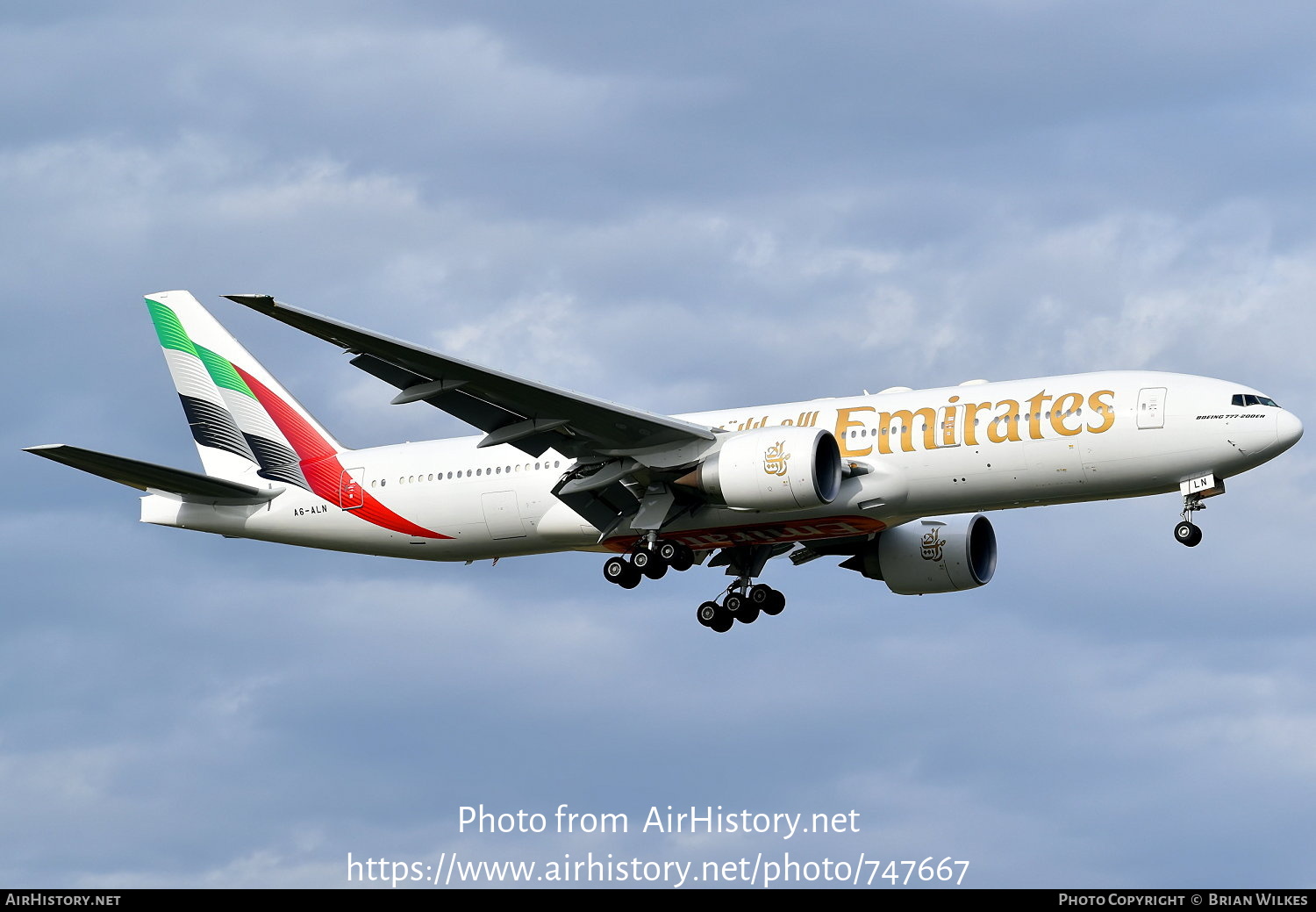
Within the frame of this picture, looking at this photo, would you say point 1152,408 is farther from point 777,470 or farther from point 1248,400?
point 777,470

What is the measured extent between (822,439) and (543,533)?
765 centimetres

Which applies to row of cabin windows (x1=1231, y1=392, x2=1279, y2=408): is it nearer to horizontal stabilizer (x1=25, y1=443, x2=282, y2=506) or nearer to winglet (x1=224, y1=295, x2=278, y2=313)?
winglet (x1=224, y1=295, x2=278, y2=313)

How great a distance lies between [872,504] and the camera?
129 ft

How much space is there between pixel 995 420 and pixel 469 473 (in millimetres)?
12640

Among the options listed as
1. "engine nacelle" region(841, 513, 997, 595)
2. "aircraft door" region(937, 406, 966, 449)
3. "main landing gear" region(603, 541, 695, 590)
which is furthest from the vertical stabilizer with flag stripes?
"aircraft door" region(937, 406, 966, 449)

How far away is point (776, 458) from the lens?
126ft

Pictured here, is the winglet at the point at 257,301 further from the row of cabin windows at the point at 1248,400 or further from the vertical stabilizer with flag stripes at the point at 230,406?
the row of cabin windows at the point at 1248,400

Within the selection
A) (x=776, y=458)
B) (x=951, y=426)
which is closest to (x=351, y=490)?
(x=776, y=458)

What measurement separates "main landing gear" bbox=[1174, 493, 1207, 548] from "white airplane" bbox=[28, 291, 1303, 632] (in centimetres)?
4

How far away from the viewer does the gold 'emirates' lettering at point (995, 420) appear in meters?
38.0

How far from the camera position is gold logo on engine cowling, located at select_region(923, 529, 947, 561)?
151 feet
